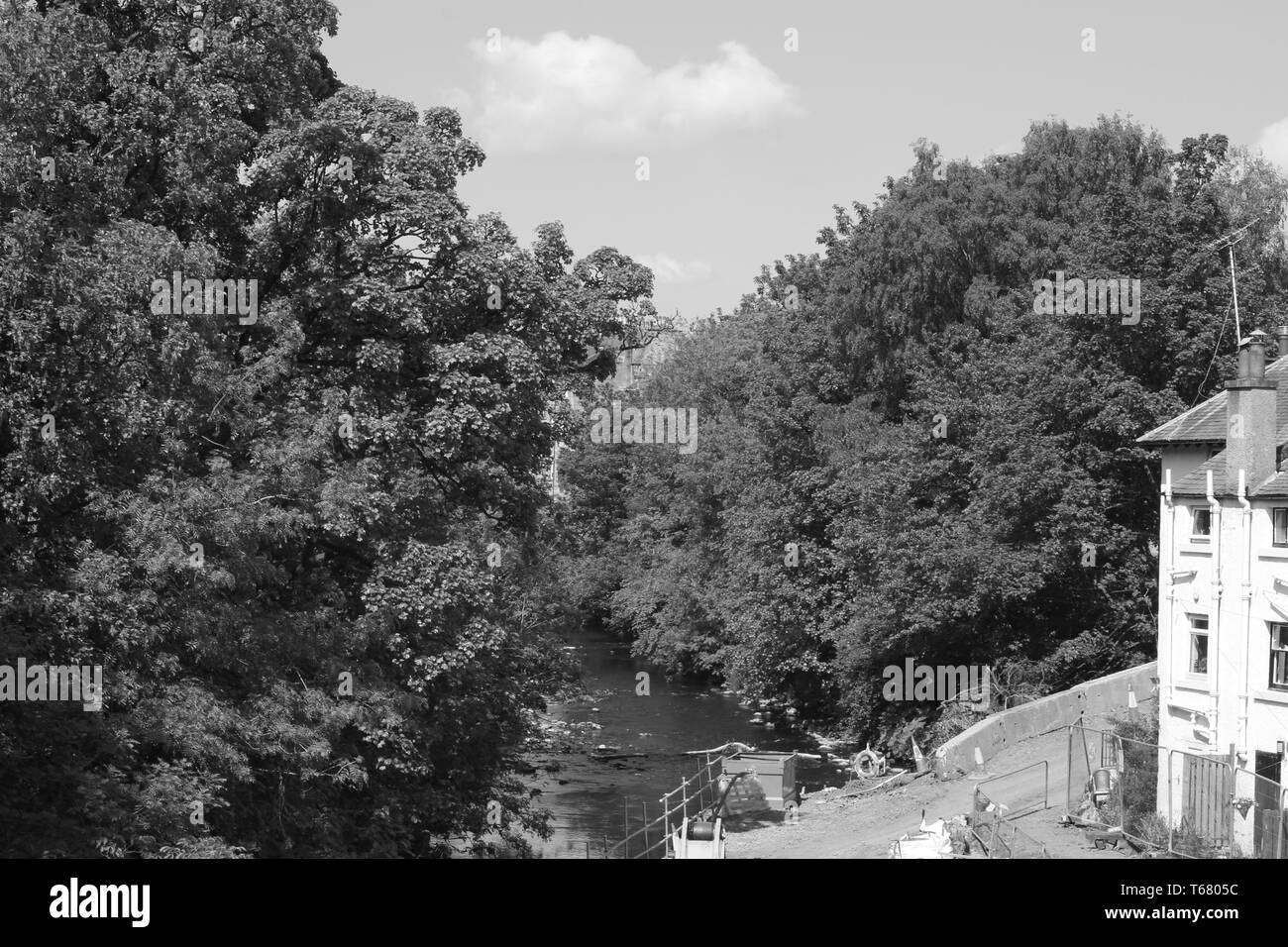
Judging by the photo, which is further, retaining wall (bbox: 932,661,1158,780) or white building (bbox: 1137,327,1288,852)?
retaining wall (bbox: 932,661,1158,780)

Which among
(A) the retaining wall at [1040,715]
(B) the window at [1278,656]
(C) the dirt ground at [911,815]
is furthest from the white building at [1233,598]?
(A) the retaining wall at [1040,715]

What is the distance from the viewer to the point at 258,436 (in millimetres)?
21891

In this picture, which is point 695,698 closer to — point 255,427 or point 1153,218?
point 1153,218

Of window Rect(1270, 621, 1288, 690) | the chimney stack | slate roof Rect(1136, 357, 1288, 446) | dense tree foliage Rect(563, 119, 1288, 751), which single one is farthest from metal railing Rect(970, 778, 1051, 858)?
dense tree foliage Rect(563, 119, 1288, 751)

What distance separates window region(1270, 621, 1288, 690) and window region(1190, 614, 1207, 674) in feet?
7.44

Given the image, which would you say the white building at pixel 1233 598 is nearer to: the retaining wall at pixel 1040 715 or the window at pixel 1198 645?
the window at pixel 1198 645

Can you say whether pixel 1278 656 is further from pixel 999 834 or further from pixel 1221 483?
pixel 999 834

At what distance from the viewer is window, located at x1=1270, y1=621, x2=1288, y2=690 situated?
27.8 metres

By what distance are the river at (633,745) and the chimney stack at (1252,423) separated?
1737cm

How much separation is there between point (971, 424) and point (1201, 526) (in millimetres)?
17694

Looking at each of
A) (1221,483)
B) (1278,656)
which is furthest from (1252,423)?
(1278,656)

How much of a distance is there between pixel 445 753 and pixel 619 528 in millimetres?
59564

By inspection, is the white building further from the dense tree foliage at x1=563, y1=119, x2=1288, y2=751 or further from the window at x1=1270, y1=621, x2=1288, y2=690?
the dense tree foliage at x1=563, y1=119, x2=1288, y2=751
